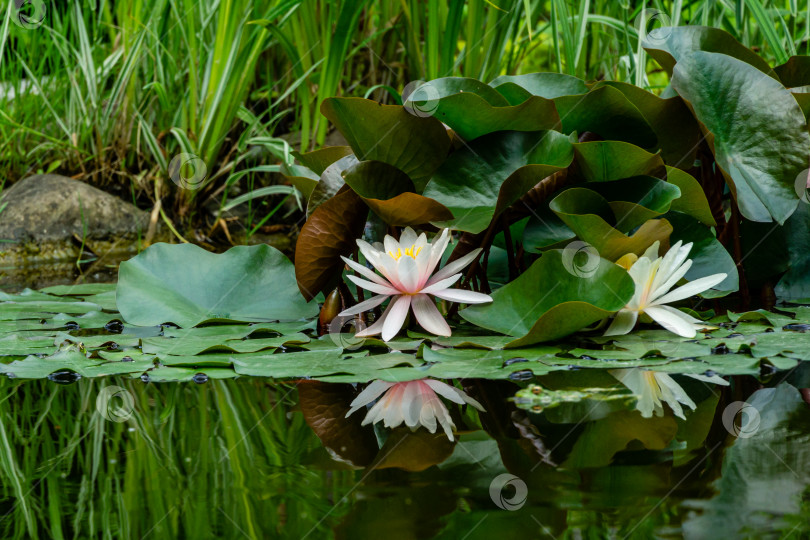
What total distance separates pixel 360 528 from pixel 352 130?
821 mm

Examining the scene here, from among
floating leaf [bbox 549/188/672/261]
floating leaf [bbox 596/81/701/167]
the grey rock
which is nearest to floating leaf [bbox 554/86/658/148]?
floating leaf [bbox 596/81/701/167]

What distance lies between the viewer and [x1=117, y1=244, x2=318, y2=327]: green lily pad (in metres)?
1.52

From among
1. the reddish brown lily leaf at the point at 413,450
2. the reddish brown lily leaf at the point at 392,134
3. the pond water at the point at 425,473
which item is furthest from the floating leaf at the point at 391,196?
the reddish brown lily leaf at the point at 413,450

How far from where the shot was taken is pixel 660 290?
127cm

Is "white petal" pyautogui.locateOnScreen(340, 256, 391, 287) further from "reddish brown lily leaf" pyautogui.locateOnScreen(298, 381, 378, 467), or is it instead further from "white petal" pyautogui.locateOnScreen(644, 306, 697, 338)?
"white petal" pyautogui.locateOnScreen(644, 306, 697, 338)

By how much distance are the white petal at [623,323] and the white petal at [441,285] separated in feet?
0.90

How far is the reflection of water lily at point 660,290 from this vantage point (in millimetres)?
1244

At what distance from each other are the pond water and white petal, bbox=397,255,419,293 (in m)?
0.27

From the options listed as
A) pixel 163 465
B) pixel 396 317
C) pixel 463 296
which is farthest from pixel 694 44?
pixel 163 465

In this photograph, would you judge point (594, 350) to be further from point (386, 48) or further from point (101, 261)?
point (386, 48)

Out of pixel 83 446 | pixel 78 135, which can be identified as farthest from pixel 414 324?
pixel 78 135

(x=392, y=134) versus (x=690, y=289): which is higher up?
(x=392, y=134)

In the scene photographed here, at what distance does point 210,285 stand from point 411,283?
1.63ft

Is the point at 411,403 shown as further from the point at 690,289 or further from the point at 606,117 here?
the point at 606,117
